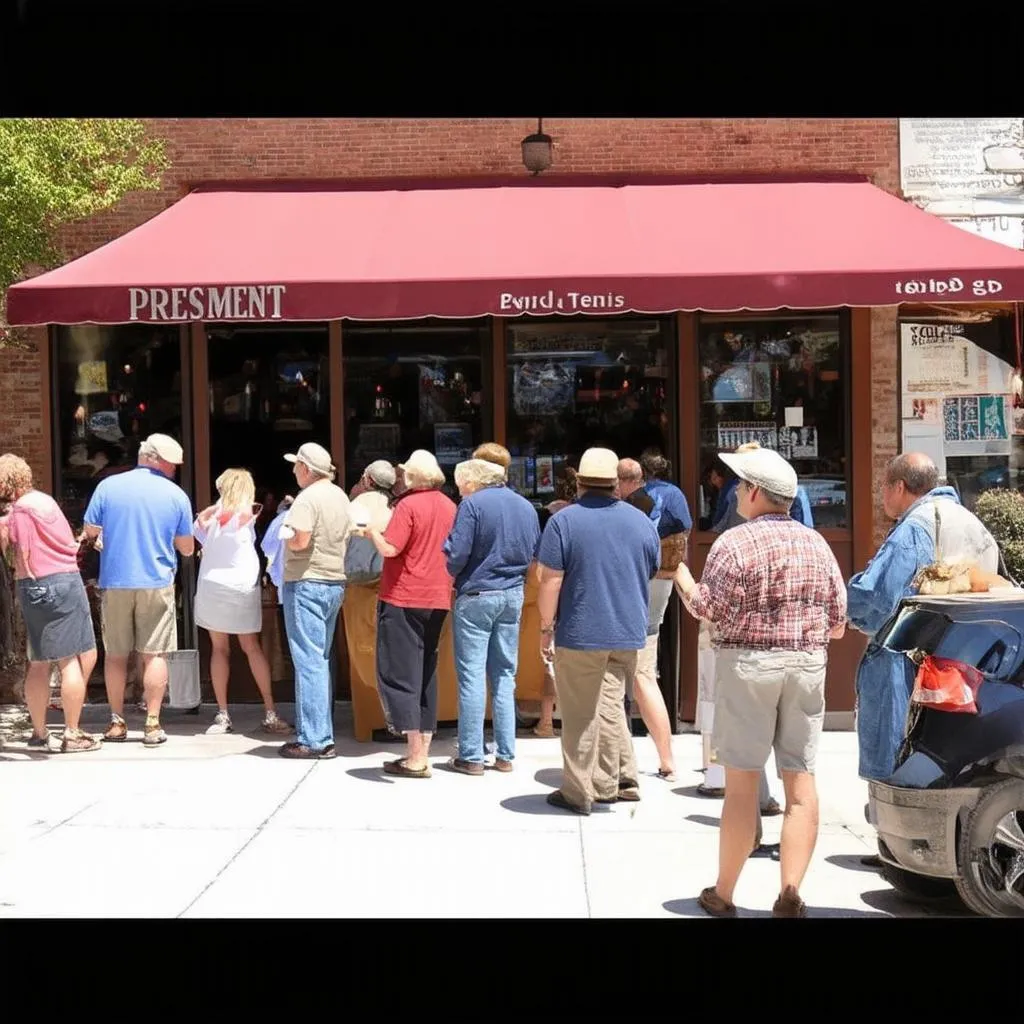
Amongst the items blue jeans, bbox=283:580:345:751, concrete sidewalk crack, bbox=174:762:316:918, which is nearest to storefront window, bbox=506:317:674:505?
blue jeans, bbox=283:580:345:751

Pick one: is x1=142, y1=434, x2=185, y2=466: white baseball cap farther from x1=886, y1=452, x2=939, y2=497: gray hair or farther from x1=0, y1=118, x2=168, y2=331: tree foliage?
x1=886, y1=452, x2=939, y2=497: gray hair

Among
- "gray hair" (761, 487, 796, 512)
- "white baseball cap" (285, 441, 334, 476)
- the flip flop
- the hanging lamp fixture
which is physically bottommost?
the flip flop

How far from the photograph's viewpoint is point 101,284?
895 cm

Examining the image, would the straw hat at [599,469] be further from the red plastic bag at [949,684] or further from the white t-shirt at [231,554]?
the white t-shirt at [231,554]

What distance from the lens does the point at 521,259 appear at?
9.12m

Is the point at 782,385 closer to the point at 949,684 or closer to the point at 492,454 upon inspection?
the point at 492,454

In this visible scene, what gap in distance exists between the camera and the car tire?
18.9 feet

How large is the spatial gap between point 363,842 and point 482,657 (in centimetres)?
148

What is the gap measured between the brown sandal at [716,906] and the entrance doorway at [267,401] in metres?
5.33

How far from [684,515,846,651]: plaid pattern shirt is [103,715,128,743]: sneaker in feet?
16.1

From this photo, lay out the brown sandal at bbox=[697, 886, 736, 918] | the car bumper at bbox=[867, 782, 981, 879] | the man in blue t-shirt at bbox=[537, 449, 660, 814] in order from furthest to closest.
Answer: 1. the man in blue t-shirt at bbox=[537, 449, 660, 814]
2. the brown sandal at bbox=[697, 886, 736, 918]
3. the car bumper at bbox=[867, 782, 981, 879]

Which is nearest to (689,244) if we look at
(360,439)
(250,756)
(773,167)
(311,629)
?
(773,167)

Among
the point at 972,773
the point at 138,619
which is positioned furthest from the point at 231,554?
the point at 972,773

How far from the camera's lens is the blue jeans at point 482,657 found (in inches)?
309
